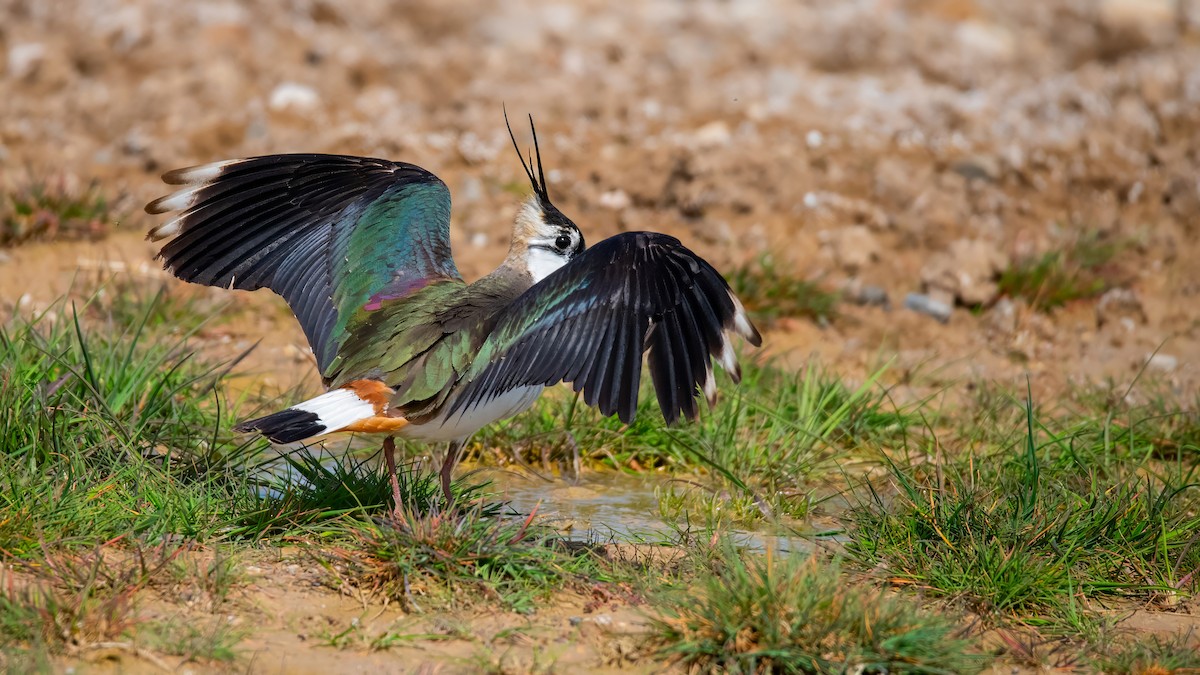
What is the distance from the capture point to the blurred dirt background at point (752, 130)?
6.46 meters

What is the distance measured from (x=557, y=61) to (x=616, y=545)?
219 inches

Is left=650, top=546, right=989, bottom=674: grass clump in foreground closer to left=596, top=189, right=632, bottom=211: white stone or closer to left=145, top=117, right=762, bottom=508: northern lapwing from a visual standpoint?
left=145, top=117, right=762, bottom=508: northern lapwing

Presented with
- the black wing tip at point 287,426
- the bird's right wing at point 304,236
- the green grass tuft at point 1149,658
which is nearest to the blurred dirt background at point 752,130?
the bird's right wing at point 304,236

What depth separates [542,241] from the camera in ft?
14.5

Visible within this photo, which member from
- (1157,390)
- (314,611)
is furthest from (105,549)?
(1157,390)

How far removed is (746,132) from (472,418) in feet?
14.2

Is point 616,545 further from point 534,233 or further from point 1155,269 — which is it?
point 1155,269

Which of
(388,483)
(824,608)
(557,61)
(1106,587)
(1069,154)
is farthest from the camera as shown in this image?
(557,61)

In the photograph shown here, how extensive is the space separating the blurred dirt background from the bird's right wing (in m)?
1.28

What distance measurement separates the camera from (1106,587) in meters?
3.71

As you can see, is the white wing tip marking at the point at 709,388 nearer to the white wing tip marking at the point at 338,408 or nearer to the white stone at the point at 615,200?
the white wing tip marking at the point at 338,408

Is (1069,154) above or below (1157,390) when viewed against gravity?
above

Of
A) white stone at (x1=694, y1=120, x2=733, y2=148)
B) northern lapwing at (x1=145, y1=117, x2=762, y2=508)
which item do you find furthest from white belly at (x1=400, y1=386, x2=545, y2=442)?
white stone at (x1=694, y1=120, x2=733, y2=148)

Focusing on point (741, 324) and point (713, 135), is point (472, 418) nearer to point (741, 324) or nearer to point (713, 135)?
point (741, 324)
